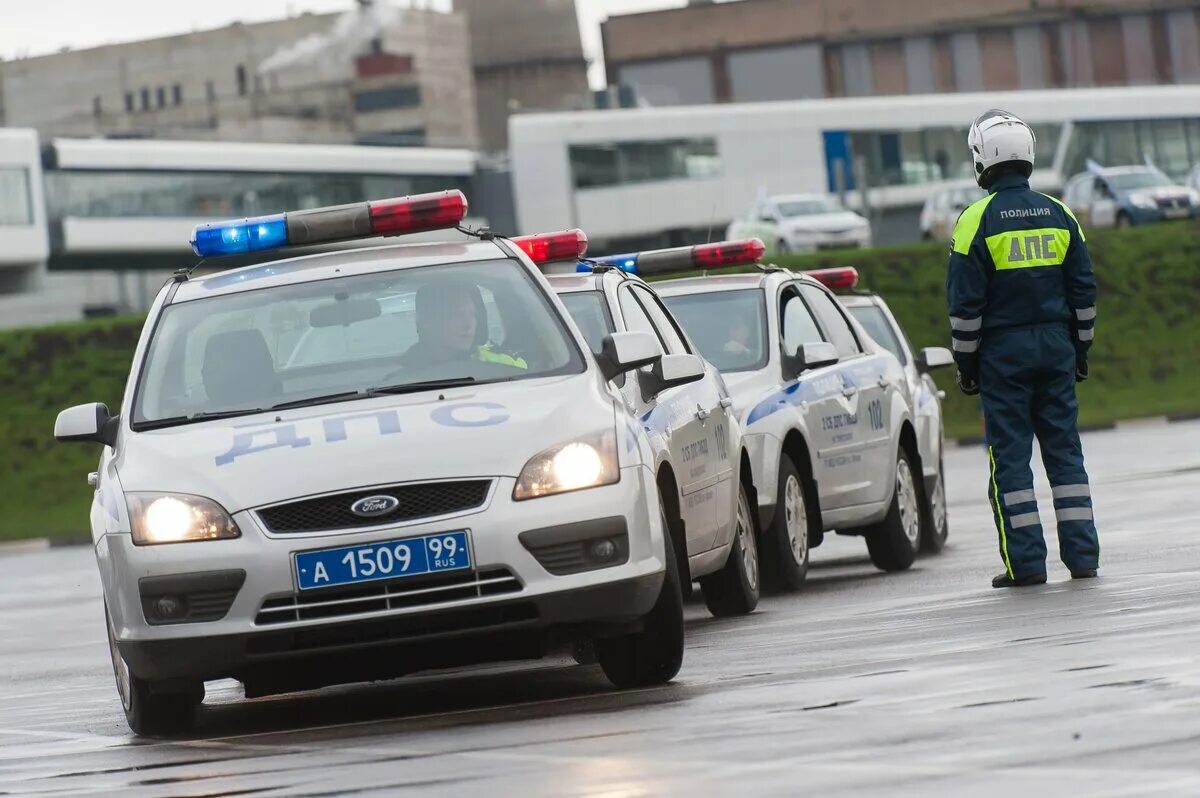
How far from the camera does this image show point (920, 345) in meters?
45.3

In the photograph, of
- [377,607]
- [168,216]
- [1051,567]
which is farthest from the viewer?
[168,216]

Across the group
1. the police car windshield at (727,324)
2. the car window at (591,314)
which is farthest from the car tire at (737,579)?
the police car windshield at (727,324)

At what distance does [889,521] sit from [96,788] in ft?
25.9

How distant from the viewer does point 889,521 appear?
14.5 meters

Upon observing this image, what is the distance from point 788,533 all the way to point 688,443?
260 centimetres

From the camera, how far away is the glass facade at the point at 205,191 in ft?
268

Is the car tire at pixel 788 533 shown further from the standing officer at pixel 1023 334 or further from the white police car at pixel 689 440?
the standing officer at pixel 1023 334

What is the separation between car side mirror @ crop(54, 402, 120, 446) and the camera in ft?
29.9

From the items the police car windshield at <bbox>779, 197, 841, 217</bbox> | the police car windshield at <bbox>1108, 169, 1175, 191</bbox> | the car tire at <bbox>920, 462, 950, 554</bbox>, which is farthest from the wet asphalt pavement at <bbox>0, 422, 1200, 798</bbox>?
the police car windshield at <bbox>779, 197, 841, 217</bbox>

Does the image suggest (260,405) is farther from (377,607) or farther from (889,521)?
(889,521)

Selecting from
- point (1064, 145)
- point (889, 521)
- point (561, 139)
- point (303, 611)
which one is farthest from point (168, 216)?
point (303, 611)

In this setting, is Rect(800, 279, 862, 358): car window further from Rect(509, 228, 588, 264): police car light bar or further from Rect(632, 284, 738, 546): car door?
Rect(509, 228, 588, 264): police car light bar

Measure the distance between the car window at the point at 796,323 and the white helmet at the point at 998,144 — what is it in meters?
2.54

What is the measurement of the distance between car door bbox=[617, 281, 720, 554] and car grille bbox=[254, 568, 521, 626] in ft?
6.07
